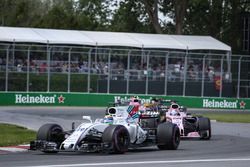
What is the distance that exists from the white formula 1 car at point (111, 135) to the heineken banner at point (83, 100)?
2270cm

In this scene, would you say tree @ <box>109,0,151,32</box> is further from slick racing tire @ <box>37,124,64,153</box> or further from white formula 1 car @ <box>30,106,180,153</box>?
slick racing tire @ <box>37,124,64,153</box>

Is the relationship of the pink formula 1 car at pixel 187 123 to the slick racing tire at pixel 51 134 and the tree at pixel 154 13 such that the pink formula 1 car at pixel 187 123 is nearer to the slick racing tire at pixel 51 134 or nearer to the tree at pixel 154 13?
the slick racing tire at pixel 51 134

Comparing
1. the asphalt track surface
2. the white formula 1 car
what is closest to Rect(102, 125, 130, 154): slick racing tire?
the white formula 1 car

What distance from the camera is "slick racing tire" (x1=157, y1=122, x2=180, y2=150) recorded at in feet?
67.1

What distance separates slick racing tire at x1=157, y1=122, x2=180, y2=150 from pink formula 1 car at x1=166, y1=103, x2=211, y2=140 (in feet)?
14.3

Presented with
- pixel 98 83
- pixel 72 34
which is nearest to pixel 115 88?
pixel 98 83

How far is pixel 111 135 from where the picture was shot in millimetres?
18625

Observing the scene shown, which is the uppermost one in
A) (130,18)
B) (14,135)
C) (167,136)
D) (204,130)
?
(130,18)

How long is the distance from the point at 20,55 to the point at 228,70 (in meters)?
13.0

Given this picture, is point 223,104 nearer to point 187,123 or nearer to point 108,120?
point 187,123

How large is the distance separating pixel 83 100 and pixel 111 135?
27707 millimetres

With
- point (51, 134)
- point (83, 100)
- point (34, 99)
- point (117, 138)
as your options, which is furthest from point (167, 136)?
point (83, 100)

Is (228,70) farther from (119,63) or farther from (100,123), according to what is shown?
(100,123)

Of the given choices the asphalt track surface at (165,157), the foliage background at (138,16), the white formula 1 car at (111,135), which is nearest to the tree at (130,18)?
the foliage background at (138,16)
